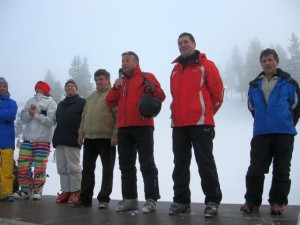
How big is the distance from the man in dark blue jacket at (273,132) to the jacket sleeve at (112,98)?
6.08 feet

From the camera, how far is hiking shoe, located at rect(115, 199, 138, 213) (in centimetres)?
465

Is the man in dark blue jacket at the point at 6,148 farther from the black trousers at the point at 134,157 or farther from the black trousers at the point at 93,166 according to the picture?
the black trousers at the point at 134,157

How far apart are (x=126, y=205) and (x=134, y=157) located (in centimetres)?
67

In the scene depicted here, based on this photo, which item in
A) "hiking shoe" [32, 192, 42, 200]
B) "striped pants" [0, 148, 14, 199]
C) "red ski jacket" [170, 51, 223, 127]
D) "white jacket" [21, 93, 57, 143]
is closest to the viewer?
"red ski jacket" [170, 51, 223, 127]

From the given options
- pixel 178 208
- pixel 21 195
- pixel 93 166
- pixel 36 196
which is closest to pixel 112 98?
pixel 93 166

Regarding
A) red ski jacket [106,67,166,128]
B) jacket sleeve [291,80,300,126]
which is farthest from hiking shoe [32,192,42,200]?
jacket sleeve [291,80,300,126]

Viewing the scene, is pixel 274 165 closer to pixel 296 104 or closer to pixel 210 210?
pixel 296 104

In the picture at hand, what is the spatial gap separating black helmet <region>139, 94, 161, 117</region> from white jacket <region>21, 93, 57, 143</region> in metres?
2.54

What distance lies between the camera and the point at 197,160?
14.1 ft

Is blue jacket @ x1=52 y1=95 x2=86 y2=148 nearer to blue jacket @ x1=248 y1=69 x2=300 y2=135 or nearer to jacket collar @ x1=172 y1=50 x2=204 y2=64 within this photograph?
jacket collar @ x1=172 y1=50 x2=204 y2=64

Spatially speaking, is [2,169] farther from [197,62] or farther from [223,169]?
[223,169]

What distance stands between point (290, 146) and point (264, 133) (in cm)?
33

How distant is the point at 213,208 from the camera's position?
13.3 ft

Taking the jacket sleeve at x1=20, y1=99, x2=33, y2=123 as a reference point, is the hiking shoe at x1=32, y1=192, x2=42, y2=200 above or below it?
below
